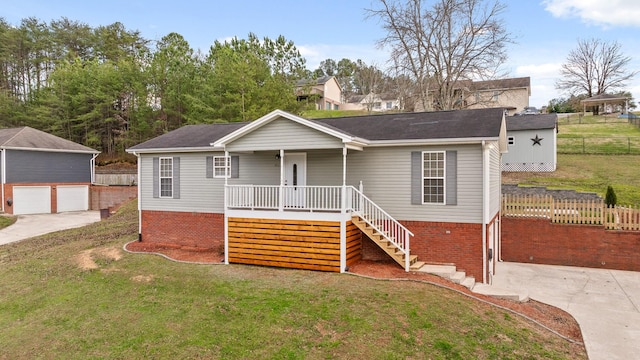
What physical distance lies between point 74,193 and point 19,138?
4.99 meters

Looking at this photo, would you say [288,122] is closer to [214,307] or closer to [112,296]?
[214,307]

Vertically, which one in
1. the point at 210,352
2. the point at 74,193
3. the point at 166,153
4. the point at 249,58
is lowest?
the point at 210,352

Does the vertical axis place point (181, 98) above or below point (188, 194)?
above

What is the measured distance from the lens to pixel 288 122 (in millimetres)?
11562

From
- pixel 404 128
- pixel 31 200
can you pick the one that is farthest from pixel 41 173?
pixel 404 128

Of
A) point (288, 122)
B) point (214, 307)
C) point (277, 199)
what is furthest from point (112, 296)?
point (288, 122)

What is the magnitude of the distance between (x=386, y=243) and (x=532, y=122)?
20616 mm

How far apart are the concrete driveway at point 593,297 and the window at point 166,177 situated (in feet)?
38.2

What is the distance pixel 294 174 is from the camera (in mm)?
13289

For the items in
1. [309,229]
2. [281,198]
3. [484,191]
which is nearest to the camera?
[484,191]

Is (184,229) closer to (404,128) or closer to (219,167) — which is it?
(219,167)

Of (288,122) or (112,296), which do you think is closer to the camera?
(112,296)

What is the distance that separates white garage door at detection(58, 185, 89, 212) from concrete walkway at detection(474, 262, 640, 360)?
93.8 feet

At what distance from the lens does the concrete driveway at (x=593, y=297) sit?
25.5 feet
